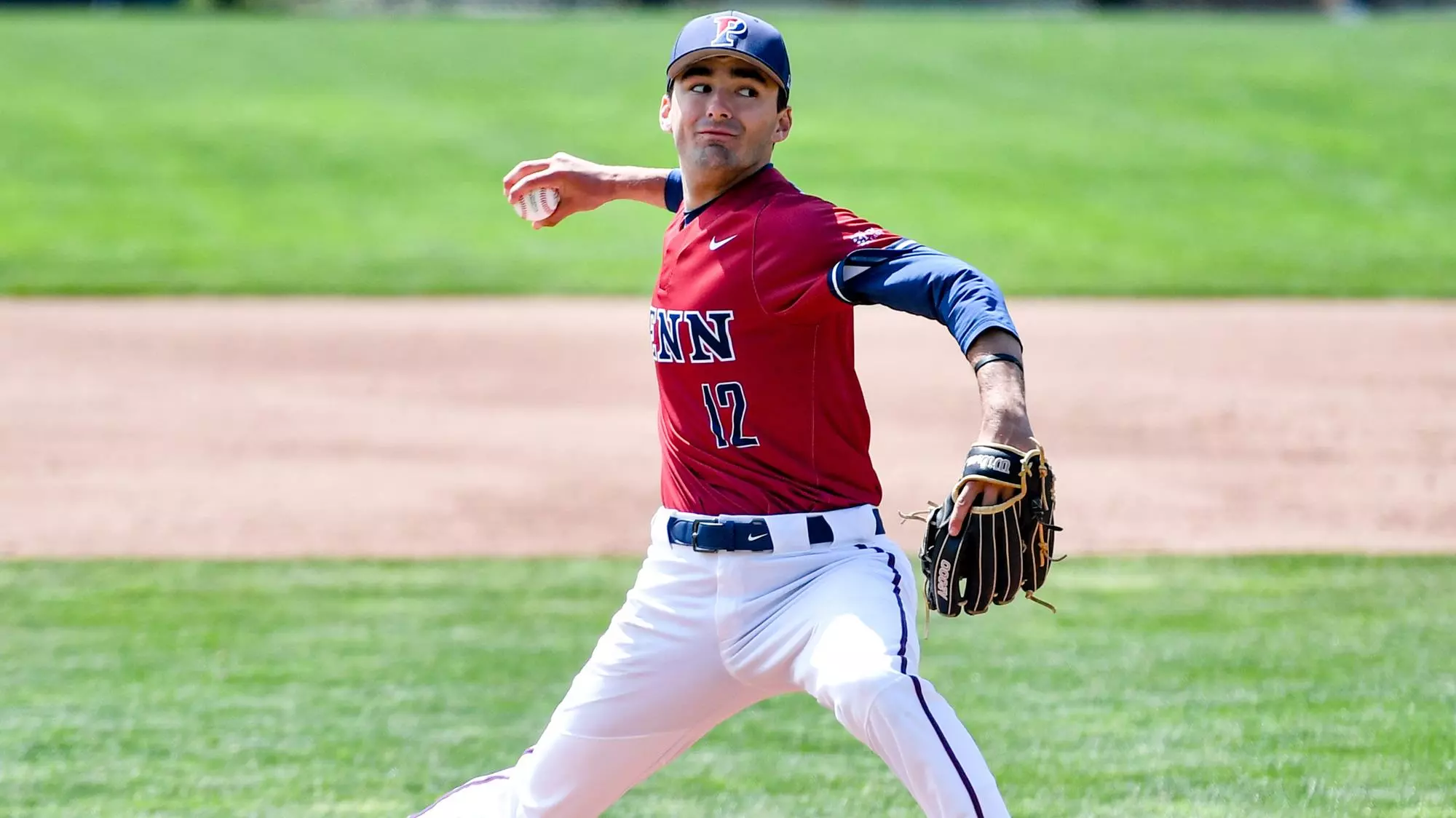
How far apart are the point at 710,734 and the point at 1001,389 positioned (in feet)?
9.14

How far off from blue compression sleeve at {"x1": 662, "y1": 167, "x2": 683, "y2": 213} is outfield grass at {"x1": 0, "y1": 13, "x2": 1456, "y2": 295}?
12.8 metres

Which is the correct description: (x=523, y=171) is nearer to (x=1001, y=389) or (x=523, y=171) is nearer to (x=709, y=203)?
(x=709, y=203)

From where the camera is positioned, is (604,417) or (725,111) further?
(604,417)

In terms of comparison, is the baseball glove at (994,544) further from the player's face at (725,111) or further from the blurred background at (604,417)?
the blurred background at (604,417)

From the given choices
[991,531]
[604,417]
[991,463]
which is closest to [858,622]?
[991,531]

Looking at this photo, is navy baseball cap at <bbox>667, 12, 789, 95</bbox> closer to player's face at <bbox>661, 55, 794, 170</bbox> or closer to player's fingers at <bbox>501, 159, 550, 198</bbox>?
player's face at <bbox>661, 55, 794, 170</bbox>

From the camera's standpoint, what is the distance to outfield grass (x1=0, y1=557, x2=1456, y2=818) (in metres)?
5.02

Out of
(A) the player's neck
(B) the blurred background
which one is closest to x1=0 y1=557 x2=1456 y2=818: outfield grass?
(B) the blurred background

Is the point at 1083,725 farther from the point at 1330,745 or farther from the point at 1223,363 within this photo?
the point at 1223,363

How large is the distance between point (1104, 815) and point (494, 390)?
833 centimetres

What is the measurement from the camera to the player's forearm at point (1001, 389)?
317 cm

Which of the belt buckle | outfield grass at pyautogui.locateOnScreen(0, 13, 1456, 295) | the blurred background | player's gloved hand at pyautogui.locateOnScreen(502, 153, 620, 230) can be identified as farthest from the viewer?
outfield grass at pyautogui.locateOnScreen(0, 13, 1456, 295)

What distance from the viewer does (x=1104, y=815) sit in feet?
15.7

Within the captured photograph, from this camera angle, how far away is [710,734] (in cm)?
568
